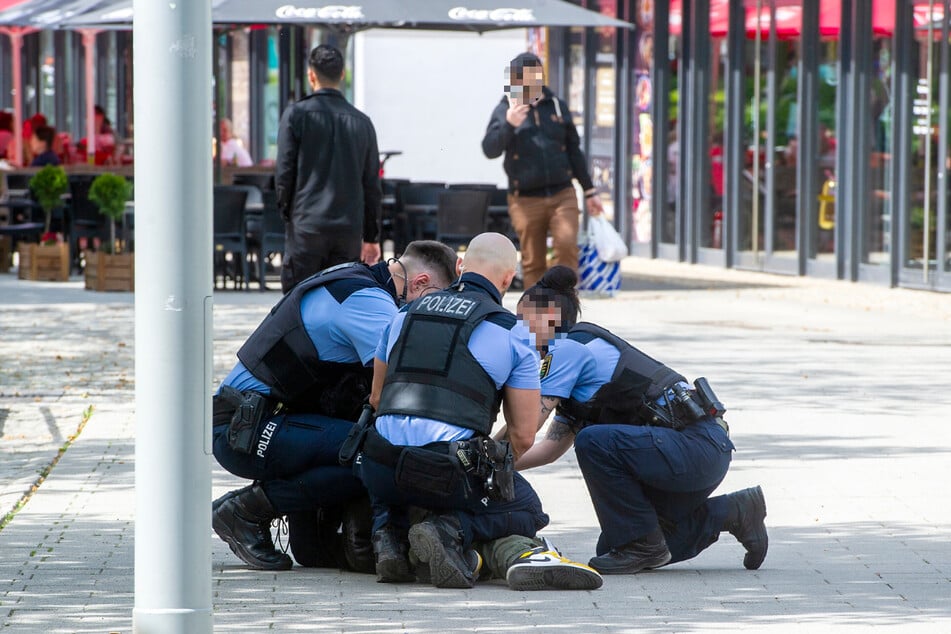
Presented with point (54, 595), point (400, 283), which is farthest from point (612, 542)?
point (54, 595)

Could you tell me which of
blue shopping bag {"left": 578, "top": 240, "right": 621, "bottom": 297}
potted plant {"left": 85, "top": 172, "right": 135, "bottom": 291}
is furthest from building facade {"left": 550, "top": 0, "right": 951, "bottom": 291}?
potted plant {"left": 85, "top": 172, "right": 135, "bottom": 291}

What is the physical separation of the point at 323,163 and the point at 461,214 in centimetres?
645

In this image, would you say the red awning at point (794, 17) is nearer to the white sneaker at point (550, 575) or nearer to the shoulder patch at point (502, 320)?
the shoulder patch at point (502, 320)

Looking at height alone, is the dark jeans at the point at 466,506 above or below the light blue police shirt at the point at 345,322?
below

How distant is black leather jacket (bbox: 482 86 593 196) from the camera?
13312 millimetres

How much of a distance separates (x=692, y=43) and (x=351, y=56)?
8.42 m

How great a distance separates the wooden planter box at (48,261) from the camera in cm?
1750

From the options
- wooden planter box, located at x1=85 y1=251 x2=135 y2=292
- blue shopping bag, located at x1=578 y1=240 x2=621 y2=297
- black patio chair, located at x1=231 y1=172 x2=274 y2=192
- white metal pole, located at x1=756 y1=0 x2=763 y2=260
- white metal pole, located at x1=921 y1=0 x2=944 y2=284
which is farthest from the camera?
white metal pole, located at x1=756 y1=0 x2=763 y2=260

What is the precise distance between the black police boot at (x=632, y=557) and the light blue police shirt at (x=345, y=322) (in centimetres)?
103

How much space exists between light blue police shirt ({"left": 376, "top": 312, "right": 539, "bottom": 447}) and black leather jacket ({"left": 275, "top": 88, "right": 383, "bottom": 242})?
3.92m

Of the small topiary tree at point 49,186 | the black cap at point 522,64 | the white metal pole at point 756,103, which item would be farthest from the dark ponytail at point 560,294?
the white metal pole at point 756,103

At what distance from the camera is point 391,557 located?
5793mm

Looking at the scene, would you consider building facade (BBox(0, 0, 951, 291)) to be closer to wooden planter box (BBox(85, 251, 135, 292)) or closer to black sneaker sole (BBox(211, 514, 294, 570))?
wooden planter box (BBox(85, 251, 135, 292))

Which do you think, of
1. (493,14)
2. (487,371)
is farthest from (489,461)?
(493,14)
